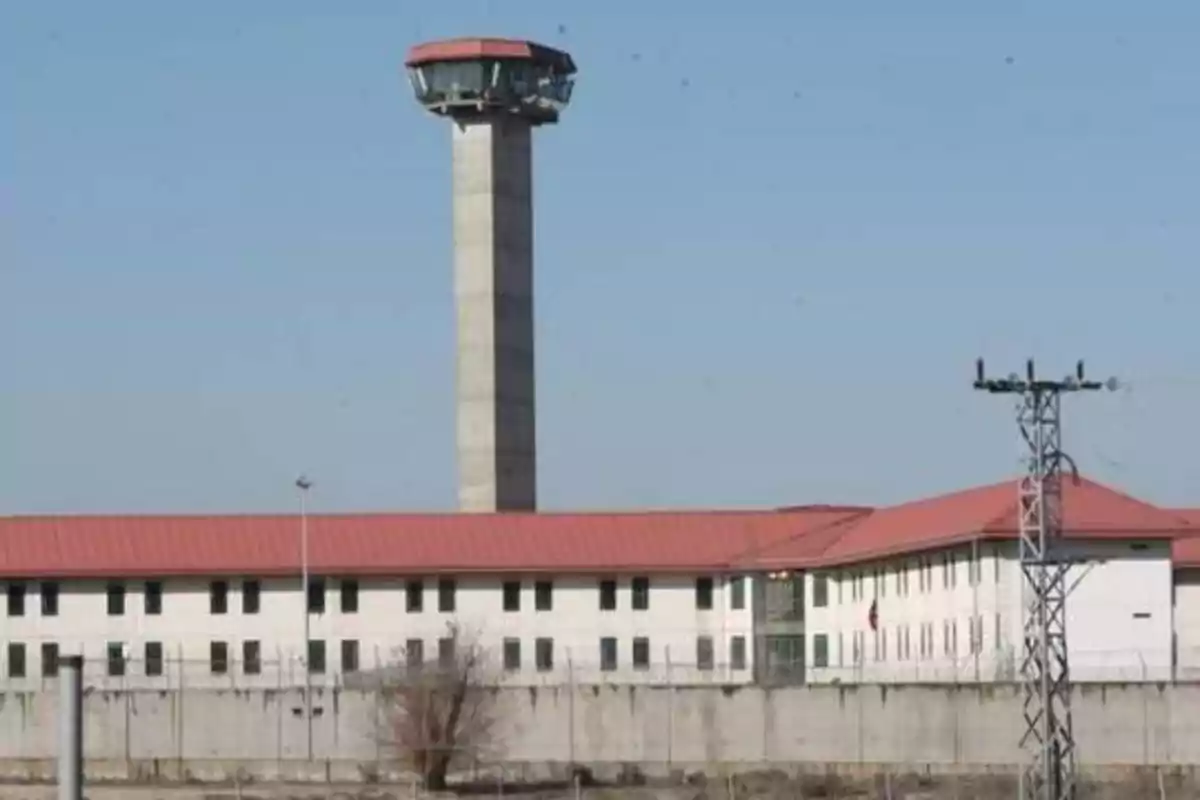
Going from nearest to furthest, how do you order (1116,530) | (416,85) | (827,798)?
(827,798)
(1116,530)
(416,85)

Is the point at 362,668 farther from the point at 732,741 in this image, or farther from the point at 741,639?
the point at 732,741

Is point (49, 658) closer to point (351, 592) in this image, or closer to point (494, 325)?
point (351, 592)

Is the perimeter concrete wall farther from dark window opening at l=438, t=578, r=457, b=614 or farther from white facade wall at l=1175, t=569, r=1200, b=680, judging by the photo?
dark window opening at l=438, t=578, r=457, b=614

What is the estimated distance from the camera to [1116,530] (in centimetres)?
7994

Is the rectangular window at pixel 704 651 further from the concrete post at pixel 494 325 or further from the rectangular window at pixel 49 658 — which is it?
the concrete post at pixel 494 325

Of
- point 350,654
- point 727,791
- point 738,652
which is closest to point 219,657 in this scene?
point 350,654

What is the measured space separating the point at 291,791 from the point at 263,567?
23.9m

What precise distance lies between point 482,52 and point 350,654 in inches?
1508

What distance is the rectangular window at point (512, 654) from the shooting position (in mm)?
91562

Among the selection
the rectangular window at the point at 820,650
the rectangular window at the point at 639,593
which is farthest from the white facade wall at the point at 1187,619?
the rectangular window at the point at 639,593

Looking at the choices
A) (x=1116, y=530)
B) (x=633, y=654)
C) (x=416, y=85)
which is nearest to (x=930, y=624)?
(x=1116, y=530)

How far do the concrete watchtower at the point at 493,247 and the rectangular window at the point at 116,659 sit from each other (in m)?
27.8

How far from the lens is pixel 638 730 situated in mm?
75312

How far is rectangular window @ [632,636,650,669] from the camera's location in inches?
3632
